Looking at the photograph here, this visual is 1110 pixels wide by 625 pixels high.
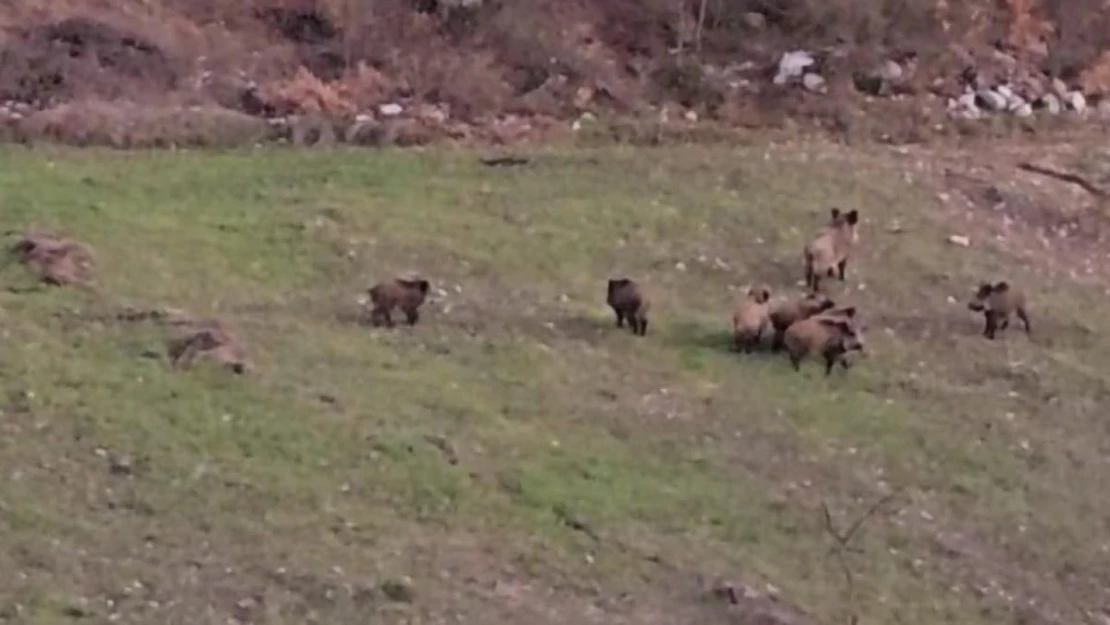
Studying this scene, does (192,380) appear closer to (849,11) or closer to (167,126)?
(167,126)

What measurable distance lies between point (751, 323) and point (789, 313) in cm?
28

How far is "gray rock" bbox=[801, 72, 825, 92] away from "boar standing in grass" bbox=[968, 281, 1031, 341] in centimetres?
765

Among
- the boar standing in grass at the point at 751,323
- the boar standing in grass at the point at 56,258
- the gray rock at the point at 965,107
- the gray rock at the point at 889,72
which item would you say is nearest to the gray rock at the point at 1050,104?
the gray rock at the point at 965,107

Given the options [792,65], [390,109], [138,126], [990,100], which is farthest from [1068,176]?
[138,126]

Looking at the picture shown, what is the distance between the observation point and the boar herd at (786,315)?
567 inches

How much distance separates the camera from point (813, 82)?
23469 mm

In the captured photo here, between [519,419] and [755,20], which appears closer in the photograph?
[519,419]

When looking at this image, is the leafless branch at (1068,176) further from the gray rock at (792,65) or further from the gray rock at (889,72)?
the gray rock at (792,65)

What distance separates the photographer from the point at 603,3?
25.2 m

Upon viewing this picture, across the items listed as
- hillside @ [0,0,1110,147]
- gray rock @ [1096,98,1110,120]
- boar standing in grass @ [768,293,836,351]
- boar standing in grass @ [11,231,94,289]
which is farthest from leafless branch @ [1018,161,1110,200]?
boar standing in grass @ [11,231,94,289]

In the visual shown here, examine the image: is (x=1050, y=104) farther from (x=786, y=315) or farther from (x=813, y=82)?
(x=786, y=315)

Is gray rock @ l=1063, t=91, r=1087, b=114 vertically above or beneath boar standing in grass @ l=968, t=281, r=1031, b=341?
above

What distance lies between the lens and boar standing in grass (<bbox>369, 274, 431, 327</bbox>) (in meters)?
14.7

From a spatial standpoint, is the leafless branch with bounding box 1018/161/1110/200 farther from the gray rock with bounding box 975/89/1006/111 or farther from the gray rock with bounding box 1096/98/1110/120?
the gray rock with bounding box 1096/98/1110/120
